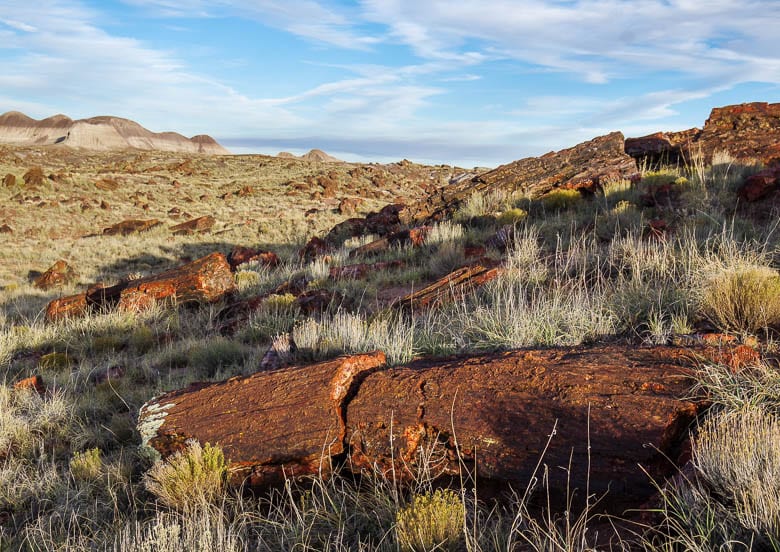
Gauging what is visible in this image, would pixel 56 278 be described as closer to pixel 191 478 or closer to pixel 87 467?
pixel 87 467

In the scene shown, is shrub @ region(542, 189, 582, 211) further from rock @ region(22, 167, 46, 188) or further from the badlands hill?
the badlands hill

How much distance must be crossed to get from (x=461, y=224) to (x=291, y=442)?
9.25 m

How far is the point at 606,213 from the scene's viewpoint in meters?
9.04

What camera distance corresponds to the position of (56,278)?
52.6ft

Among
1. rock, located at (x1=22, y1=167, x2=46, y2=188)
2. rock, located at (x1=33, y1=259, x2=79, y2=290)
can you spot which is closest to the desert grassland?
rock, located at (x1=33, y1=259, x2=79, y2=290)

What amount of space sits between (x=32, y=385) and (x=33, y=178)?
107ft

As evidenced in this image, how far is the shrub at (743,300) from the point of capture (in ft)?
13.0

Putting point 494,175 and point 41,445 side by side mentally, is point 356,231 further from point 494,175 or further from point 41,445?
point 41,445

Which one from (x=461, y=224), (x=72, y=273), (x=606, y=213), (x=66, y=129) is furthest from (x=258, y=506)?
(x=66, y=129)

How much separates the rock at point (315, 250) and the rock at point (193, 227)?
13001mm

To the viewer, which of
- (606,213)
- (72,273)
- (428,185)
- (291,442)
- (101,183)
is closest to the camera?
(291,442)

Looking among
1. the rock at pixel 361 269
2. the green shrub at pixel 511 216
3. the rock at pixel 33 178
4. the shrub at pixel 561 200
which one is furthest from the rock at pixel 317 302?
the rock at pixel 33 178

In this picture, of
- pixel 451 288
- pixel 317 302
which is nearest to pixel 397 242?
pixel 317 302

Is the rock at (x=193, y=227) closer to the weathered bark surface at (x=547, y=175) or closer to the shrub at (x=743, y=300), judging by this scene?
the weathered bark surface at (x=547, y=175)
